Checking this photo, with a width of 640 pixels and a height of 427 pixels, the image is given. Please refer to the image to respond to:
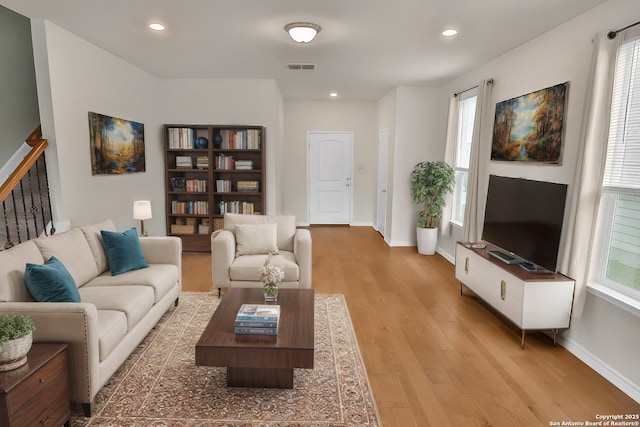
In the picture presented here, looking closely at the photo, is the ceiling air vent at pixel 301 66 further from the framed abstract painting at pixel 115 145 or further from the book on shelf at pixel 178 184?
the book on shelf at pixel 178 184

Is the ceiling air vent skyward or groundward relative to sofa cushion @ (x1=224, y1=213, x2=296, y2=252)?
skyward

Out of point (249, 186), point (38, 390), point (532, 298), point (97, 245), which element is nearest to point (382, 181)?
point (249, 186)

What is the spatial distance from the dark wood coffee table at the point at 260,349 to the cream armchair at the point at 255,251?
3.08 feet

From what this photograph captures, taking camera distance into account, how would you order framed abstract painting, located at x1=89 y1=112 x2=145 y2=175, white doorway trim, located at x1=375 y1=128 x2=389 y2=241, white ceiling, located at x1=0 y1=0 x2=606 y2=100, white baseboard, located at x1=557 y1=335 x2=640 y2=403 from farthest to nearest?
1. white doorway trim, located at x1=375 y1=128 x2=389 y2=241
2. framed abstract painting, located at x1=89 y1=112 x2=145 y2=175
3. white ceiling, located at x1=0 y1=0 x2=606 y2=100
4. white baseboard, located at x1=557 y1=335 x2=640 y2=403

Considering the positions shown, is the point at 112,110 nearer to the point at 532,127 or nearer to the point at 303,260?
the point at 303,260

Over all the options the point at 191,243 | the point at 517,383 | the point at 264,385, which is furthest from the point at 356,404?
the point at 191,243

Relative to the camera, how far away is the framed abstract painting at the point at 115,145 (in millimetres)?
4105

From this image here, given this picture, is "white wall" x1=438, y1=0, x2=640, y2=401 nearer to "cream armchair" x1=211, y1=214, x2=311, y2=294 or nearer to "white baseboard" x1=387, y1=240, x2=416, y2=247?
"cream armchair" x1=211, y1=214, x2=311, y2=294

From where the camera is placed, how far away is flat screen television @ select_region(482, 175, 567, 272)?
315 cm

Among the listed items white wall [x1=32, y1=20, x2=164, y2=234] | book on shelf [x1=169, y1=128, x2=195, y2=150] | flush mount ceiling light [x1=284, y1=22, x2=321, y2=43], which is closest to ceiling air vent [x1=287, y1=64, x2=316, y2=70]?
flush mount ceiling light [x1=284, y1=22, x2=321, y2=43]

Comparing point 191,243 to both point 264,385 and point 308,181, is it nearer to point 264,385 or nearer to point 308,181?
point 308,181

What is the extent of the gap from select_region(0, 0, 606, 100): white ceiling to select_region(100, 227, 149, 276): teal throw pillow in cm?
189

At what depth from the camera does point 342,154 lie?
328 inches

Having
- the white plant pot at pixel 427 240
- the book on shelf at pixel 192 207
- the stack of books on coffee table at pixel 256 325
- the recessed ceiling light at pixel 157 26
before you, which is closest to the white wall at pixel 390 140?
the white plant pot at pixel 427 240
